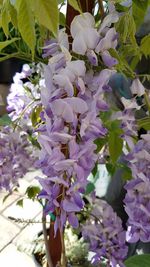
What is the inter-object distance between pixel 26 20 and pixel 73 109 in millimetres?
94

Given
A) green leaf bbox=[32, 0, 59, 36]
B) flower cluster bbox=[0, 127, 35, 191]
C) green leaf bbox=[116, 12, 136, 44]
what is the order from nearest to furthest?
green leaf bbox=[32, 0, 59, 36] → green leaf bbox=[116, 12, 136, 44] → flower cluster bbox=[0, 127, 35, 191]

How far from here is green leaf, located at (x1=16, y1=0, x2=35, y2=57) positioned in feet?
1.12

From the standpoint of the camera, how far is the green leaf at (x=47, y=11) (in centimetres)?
33

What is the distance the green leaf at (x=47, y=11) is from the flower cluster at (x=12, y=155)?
1.34 feet

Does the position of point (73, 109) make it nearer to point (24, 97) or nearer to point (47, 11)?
point (47, 11)

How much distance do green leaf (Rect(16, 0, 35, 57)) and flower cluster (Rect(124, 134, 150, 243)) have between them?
20 centimetres

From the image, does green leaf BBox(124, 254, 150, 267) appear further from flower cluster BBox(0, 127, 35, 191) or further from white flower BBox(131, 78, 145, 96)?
flower cluster BBox(0, 127, 35, 191)

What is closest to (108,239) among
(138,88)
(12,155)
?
(12,155)

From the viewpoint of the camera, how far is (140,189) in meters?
0.50

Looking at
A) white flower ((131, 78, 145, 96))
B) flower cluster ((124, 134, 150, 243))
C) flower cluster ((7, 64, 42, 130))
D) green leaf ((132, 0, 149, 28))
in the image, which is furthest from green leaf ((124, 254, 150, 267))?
flower cluster ((7, 64, 42, 130))

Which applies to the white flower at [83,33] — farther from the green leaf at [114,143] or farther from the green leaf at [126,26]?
the green leaf at [114,143]

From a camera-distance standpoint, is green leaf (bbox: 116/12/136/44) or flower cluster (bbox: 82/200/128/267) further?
flower cluster (bbox: 82/200/128/267)

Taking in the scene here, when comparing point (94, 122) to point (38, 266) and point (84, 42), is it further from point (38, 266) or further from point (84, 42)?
point (38, 266)

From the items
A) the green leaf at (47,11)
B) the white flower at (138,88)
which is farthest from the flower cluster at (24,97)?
the green leaf at (47,11)
